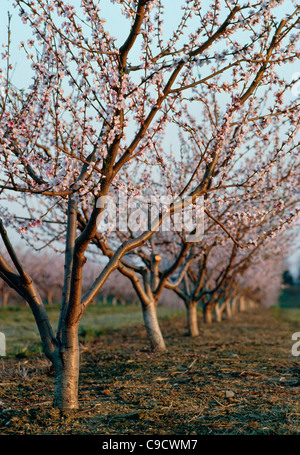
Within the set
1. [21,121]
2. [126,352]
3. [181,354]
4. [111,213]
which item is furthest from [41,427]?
[111,213]

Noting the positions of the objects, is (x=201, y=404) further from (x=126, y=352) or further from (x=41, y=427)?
(x=126, y=352)

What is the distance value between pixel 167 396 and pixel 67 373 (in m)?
1.32

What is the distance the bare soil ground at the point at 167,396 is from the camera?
411cm

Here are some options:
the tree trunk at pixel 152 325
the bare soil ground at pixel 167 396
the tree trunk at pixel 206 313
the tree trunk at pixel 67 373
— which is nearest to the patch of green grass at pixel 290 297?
the tree trunk at pixel 206 313

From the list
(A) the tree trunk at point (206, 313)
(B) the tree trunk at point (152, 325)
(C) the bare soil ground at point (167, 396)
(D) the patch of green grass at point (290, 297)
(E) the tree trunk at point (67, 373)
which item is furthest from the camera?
(D) the patch of green grass at point (290, 297)

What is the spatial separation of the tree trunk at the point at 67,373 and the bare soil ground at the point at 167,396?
0.16 meters

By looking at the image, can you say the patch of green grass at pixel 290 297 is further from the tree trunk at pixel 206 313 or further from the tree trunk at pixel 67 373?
the tree trunk at pixel 67 373

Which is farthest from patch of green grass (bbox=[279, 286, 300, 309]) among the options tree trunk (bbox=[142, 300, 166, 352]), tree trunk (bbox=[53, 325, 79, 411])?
tree trunk (bbox=[53, 325, 79, 411])

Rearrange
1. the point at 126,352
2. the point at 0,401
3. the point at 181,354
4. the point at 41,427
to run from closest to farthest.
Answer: the point at 41,427
the point at 0,401
the point at 181,354
the point at 126,352

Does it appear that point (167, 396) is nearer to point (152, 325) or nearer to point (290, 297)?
point (152, 325)

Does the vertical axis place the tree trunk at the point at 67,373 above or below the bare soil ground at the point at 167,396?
above
